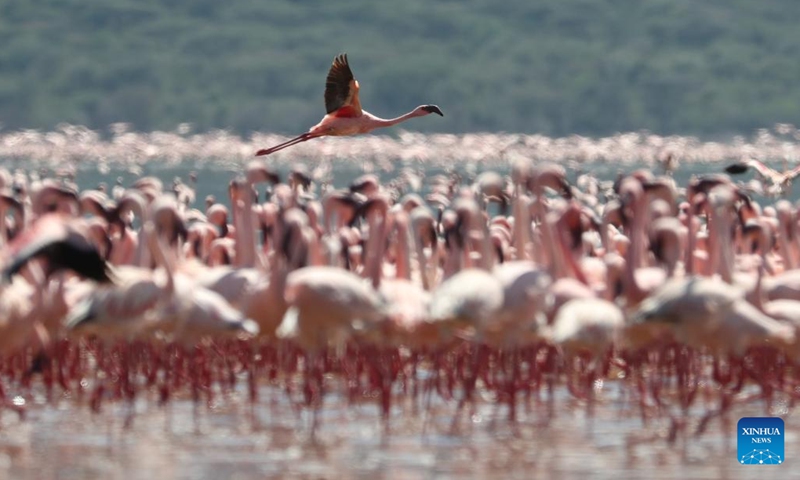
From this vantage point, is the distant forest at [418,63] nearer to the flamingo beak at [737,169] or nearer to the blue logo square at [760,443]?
the flamingo beak at [737,169]

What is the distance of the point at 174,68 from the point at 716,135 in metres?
36.4

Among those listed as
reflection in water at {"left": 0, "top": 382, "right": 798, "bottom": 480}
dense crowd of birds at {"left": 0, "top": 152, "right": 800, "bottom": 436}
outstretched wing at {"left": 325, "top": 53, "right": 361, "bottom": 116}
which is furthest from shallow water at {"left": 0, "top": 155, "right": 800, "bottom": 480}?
outstretched wing at {"left": 325, "top": 53, "right": 361, "bottom": 116}

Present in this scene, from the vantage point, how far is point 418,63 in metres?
128

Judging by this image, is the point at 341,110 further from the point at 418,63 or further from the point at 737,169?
the point at 418,63

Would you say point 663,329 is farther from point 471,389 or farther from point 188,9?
point 188,9

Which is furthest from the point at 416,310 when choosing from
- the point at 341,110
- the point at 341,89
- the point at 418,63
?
the point at 418,63

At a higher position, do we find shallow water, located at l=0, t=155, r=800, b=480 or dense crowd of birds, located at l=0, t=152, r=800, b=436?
dense crowd of birds, located at l=0, t=152, r=800, b=436

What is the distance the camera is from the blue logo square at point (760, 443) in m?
11.3

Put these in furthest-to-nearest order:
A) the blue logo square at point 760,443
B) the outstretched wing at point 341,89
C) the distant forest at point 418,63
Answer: the distant forest at point 418,63 → the outstretched wing at point 341,89 → the blue logo square at point 760,443

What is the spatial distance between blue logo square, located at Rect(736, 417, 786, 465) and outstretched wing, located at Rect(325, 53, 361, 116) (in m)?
8.85

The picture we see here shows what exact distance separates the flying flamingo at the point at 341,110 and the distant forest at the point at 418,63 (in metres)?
95.2

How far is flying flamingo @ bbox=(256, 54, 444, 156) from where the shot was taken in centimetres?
2002

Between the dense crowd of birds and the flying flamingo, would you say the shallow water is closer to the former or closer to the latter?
the dense crowd of birds

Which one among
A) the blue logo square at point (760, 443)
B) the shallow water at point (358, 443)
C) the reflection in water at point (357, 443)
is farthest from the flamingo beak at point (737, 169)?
the blue logo square at point (760, 443)
